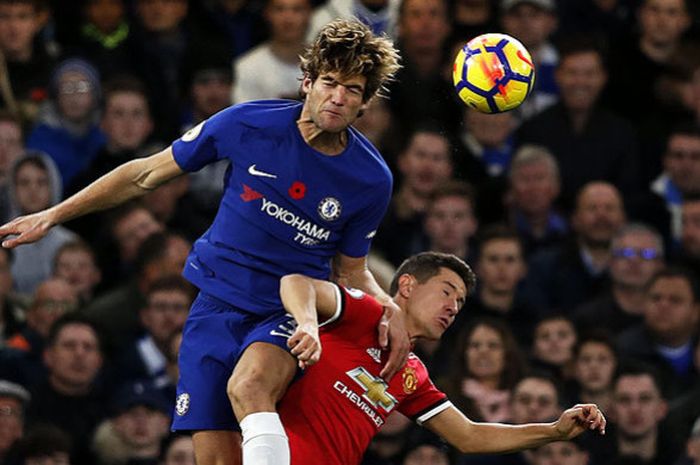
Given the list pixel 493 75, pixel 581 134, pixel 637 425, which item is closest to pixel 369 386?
pixel 493 75

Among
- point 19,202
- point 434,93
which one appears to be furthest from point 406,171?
point 19,202

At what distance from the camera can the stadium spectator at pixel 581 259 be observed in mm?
13570

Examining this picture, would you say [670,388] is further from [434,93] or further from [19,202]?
[19,202]

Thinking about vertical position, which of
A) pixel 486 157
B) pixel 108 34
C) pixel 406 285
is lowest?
pixel 486 157

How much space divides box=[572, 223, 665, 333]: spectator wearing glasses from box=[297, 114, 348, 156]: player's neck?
496 cm

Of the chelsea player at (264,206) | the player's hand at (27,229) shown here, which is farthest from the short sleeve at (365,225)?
the player's hand at (27,229)

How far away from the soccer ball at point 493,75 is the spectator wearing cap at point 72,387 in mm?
3757

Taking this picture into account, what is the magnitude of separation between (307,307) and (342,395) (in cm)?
84

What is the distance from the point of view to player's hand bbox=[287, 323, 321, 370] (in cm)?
790

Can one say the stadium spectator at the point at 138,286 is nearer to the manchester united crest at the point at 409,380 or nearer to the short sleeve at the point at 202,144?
the manchester united crest at the point at 409,380

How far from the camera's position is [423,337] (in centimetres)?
901

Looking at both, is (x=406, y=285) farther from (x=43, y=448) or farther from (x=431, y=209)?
(x=431, y=209)

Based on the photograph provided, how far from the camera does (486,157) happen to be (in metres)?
14.3

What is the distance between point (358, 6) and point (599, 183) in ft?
7.27
